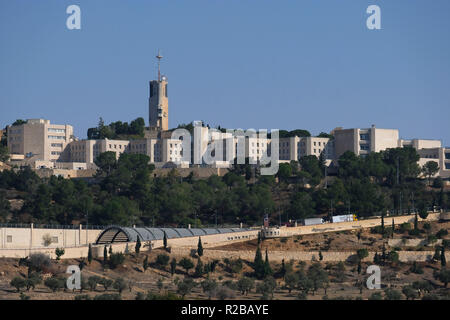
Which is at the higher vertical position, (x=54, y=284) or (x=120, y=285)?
(x=54, y=284)

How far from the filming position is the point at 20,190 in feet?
522

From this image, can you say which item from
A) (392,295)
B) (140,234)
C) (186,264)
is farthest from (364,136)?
(392,295)

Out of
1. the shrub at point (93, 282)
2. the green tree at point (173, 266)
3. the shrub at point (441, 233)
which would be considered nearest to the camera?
the shrub at point (93, 282)

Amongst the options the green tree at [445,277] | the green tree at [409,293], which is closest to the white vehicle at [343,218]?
the green tree at [445,277]

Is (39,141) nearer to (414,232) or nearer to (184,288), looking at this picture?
(414,232)

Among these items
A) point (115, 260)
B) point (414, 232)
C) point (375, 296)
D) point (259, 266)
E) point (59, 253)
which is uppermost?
point (414, 232)

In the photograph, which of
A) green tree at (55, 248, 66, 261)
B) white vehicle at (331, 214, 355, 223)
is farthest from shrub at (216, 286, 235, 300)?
white vehicle at (331, 214, 355, 223)

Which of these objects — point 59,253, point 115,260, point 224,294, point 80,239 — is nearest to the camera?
point 224,294

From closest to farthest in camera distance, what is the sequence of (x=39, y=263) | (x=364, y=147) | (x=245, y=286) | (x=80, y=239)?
(x=245, y=286)
(x=39, y=263)
(x=80, y=239)
(x=364, y=147)

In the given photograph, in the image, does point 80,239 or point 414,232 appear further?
point 414,232

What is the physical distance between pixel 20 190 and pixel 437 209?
59.5m

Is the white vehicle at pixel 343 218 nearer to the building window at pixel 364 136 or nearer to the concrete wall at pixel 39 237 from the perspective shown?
the concrete wall at pixel 39 237

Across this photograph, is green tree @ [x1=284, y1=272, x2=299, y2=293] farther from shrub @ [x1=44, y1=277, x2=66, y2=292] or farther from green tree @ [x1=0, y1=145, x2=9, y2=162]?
green tree @ [x1=0, y1=145, x2=9, y2=162]
